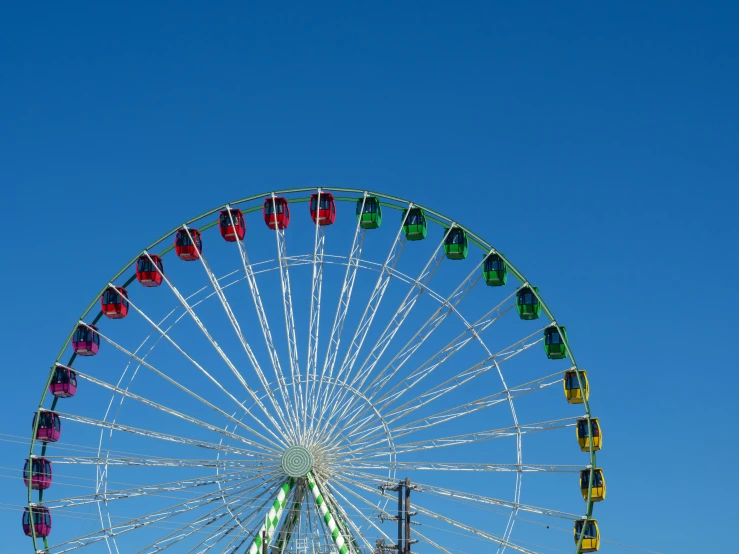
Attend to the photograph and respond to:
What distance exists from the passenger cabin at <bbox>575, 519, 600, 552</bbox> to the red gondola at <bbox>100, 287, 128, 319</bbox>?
18225 mm

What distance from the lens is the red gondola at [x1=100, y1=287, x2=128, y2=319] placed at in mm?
55438

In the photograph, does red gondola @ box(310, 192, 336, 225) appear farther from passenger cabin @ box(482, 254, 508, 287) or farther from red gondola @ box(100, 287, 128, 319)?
red gondola @ box(100, 287, 128, 319)

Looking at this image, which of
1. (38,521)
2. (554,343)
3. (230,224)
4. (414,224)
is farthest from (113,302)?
(554,343)

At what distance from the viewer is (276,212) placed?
5534 cm

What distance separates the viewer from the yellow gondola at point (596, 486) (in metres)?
51.3

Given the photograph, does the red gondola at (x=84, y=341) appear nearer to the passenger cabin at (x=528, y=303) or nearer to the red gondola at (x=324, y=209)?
the red gondola at (x=324, y=209)

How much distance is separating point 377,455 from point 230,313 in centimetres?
728

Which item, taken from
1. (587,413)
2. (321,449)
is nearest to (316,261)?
(321,449)

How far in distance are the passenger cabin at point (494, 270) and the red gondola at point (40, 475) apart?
17.1 metres

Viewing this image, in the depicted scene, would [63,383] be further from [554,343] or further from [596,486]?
[596,486]

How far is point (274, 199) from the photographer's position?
5556 cm

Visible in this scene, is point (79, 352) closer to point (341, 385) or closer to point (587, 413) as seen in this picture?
point (341, 385)

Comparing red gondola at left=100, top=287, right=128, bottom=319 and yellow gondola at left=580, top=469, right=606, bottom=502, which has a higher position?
red gondola at left=100, top=287, right=128, bottom=319

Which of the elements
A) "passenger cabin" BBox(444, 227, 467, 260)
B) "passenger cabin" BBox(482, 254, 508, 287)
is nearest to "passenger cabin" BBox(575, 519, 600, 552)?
"passenger cabin" BBox(482, 254, 508, 287)
